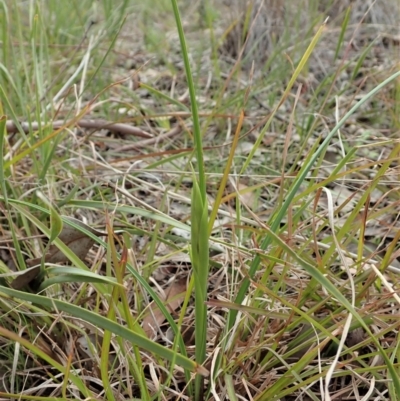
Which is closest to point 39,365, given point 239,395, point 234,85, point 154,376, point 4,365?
point 4,365

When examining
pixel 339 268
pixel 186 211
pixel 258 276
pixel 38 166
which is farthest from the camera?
pixel 186 211

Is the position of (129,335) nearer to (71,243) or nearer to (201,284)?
(201,284)

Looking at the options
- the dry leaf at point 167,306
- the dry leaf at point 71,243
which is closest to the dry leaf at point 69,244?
the dry leaf at point 71,243

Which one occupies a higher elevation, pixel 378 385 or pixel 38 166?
pixel 38 166

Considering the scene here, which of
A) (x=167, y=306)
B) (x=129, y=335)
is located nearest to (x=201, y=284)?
(x=129, y=335)

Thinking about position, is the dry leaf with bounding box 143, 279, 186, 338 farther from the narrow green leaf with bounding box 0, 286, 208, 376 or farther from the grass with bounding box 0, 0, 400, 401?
the narrow green leaf with bounding box 0, 286, 208, 376

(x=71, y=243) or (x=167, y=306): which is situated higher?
(x=71, y=243)

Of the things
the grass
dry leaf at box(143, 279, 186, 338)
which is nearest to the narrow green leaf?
the grass

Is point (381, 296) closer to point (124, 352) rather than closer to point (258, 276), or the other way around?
point (258, 276)
